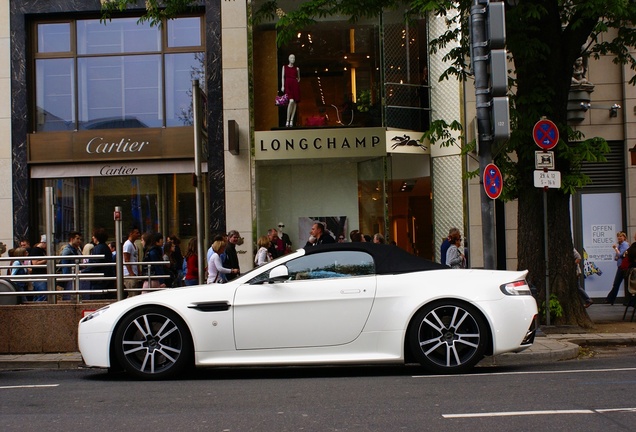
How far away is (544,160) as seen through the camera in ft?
41.3

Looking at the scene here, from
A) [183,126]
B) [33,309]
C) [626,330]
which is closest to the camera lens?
[33,309]

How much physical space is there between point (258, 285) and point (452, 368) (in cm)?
217

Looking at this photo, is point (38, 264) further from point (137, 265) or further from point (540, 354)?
point (540, 354)

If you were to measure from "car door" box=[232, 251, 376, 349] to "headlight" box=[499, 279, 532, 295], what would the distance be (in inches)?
53.2

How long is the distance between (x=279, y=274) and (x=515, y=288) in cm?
246

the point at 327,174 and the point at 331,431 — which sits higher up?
the point at 327,174

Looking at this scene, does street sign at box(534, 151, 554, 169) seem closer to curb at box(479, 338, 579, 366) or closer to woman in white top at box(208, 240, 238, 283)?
curb at box(479, 338, 579, 366)

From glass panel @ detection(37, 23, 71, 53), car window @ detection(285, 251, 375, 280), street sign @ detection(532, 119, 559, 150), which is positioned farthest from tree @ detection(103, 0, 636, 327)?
glass panel @ detection(37, 23, 71, 53)

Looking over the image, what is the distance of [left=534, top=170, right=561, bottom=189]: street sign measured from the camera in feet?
41.2

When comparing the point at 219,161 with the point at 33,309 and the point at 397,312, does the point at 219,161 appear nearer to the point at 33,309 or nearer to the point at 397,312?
the point at 33,309

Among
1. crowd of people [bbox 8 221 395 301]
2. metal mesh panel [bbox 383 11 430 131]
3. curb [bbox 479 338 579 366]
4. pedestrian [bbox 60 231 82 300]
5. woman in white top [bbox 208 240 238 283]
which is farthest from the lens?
metal mesh panel [bbox 383 11 430 131]

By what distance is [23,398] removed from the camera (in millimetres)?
7871

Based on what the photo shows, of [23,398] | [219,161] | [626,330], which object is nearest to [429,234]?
[219,161]

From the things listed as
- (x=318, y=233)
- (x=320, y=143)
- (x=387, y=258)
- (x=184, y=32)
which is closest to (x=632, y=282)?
(x=318, y=233)
